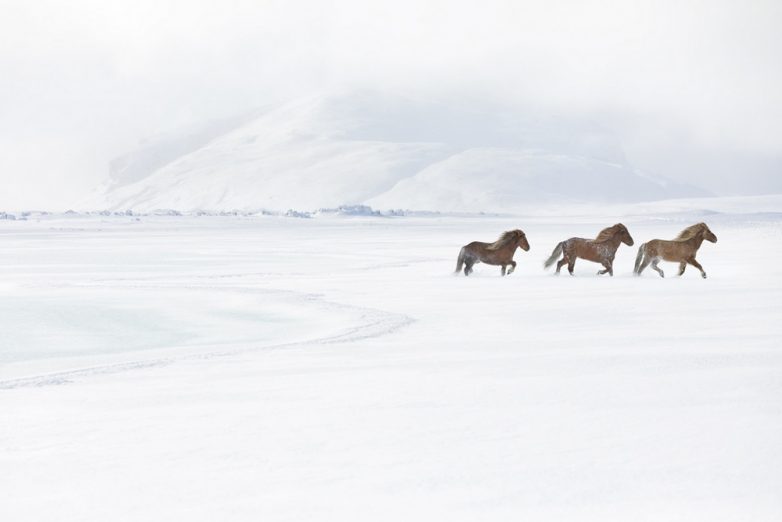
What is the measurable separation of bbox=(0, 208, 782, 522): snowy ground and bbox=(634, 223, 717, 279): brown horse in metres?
2.98

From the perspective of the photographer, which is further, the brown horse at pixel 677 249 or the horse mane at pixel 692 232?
the horse mane at pixel 692 232

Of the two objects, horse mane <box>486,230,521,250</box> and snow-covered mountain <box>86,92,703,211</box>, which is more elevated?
snow-covered mountain <box>86,92,703,211</box>

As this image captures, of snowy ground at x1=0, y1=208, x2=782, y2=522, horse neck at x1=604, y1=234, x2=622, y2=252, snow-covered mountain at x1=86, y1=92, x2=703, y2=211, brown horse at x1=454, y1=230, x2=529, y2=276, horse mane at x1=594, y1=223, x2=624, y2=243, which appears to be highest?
snow-covered mountain at x1=86, y1=92, x2=703, y2=211

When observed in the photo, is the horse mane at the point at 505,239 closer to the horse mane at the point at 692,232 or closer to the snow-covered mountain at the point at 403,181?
the horse mane at the point at 692,232

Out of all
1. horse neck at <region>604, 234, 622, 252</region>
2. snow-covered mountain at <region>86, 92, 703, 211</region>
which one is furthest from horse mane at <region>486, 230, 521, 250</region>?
snow-covered mountain at <region>86, 92, 703, 211</region>

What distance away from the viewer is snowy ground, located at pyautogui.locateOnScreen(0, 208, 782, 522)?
377 cm

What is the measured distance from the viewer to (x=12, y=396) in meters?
6.17

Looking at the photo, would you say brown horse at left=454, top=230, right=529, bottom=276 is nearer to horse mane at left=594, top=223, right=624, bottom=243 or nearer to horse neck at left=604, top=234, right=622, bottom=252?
horse mane at left=594, top=223, right=624, bottom=243

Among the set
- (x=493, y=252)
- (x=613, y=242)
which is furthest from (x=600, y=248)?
(x=493, y=252)

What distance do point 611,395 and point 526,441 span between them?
123 centimetres

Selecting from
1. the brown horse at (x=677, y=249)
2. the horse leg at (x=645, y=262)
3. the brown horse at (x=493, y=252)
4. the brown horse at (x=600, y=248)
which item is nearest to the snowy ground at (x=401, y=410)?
the brown horse at (x=677, y=249)

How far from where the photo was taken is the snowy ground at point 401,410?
3.77m

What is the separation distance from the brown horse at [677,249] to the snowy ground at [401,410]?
9.79 feet

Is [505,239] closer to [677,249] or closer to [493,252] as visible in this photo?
[493,252]
